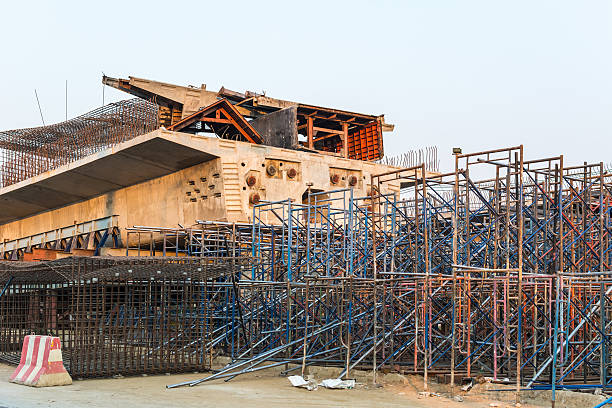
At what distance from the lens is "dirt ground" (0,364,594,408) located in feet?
46.8

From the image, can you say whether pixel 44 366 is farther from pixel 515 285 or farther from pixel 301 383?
pixel 515 285

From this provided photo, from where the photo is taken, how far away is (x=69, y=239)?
44844 millimetres

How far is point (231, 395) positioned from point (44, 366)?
13.2 feet

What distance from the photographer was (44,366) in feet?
53.3

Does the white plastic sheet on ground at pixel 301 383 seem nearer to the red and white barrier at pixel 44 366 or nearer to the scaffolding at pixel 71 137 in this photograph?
the red and white barrier at pixel 44 366

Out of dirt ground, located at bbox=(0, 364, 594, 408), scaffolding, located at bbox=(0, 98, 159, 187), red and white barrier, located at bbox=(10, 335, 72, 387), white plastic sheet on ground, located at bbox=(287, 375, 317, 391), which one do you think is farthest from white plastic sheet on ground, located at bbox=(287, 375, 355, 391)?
scaffolding, located at bbox=(0, 98, 159, 187)

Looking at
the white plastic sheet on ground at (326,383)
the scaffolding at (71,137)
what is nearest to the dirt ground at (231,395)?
the white plastic sheet on ground at (326,383)

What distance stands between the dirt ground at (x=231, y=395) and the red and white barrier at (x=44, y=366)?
0.24 metres

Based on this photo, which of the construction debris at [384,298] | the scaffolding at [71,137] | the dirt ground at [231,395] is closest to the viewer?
the dirt ground at [231,395]

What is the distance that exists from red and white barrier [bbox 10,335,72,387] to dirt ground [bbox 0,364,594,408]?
24cm

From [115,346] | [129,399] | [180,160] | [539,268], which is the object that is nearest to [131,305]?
[115,346]

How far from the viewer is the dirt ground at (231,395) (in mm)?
14258

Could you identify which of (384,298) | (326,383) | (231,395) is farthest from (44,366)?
(384,298)

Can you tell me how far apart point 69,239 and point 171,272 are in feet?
94.1
